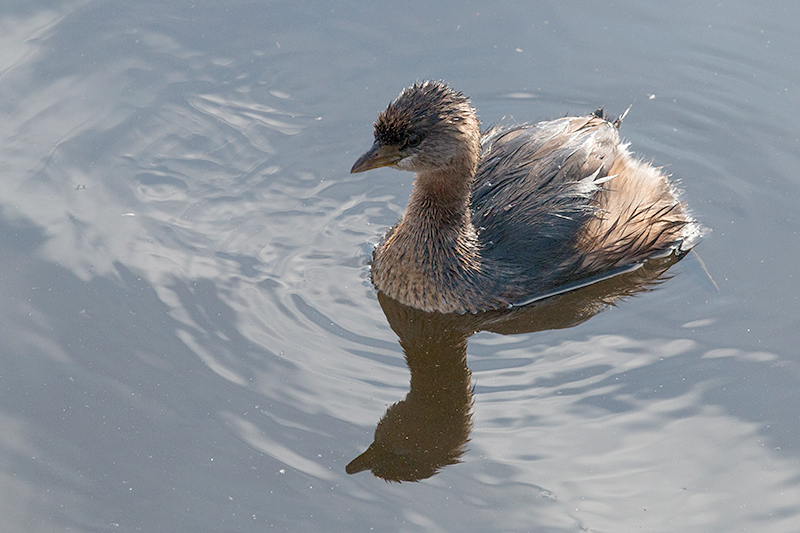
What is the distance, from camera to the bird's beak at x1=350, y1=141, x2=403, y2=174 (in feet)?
17.7

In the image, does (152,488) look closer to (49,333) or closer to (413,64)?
(49,333)

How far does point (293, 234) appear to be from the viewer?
20.2 ft

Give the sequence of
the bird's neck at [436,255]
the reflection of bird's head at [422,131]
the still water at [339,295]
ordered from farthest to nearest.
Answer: the bird's neck at [436,255], the reflection of bird's head at [422,131], the still water at [339,295]

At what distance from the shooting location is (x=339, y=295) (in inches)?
227

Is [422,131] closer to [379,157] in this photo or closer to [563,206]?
[379,157]

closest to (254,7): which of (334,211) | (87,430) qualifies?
(334,211)

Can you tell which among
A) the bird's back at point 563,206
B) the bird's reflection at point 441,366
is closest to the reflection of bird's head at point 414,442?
the bird's reflection at point 441,366

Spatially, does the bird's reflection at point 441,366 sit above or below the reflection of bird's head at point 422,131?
below

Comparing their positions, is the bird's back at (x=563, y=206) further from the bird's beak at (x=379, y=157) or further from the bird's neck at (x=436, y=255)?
the bird's beak at (x=379, y=157)

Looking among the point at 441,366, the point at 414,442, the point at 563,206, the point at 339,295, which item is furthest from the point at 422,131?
the point at 414,442

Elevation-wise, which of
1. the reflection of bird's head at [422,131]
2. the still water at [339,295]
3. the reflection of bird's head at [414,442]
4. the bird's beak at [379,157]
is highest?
the reflection of bird's head at [422,131]

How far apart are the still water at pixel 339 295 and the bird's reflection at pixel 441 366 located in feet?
0.07

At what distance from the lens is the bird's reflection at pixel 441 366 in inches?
190

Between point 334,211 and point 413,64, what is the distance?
178cm
